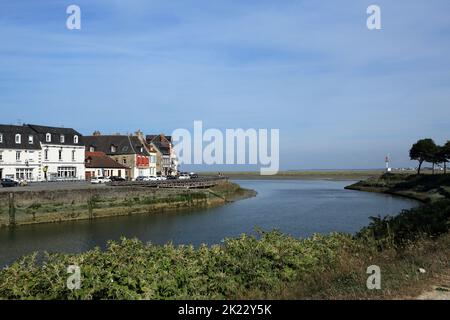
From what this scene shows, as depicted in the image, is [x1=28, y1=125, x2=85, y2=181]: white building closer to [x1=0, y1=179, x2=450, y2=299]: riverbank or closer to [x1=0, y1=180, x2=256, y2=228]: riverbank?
[x1=0, y1=180, x2=256, y2=228]: riverbank

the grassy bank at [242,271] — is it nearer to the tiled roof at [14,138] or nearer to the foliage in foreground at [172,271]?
the foliage in foreground at [172,271]

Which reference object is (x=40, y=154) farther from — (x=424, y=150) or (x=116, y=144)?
(x=424, y=150)

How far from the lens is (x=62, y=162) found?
60625 mm

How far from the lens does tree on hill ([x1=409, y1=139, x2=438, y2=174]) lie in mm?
81125

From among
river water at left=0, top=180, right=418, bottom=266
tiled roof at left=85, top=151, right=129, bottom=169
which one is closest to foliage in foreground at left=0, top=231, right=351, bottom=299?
river water at left=0, top=180, right=418, bottom=266

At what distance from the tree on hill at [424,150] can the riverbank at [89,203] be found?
45461 millimetres

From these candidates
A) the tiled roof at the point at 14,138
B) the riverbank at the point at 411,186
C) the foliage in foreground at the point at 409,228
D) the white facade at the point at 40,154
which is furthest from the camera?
the riverbank at the point at 411,186

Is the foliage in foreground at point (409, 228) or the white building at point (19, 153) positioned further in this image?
the white building at point (19, 153)

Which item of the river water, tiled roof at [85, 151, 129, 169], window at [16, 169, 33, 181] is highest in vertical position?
tiled roof at [85, 151, 129, 169]

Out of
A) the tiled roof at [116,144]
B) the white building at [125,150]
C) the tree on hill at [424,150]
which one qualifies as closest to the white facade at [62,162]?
the white building at [125,150]

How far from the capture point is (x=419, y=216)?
17.4 meters

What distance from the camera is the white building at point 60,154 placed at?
57.9 metres
